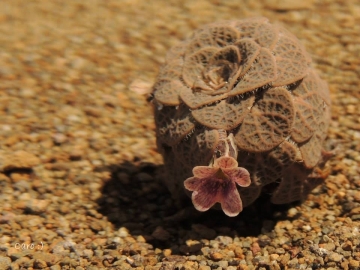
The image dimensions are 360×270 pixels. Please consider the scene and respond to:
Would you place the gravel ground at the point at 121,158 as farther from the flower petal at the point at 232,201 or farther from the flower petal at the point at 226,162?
the flower petal at the point at 226,162

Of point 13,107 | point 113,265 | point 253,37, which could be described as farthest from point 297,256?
point 13,107

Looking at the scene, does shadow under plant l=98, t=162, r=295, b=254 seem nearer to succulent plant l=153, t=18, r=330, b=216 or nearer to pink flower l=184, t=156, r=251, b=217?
succulent plant l=153, t=18, r=330, b=216

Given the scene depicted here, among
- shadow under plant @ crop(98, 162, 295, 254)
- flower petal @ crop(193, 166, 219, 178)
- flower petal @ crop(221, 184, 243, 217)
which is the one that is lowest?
shadow under plant @ crop(98, 162, 295, 254)

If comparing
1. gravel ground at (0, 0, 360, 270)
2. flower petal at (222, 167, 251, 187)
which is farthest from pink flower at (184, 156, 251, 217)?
gravel ground at (0, 0, 360, 270)

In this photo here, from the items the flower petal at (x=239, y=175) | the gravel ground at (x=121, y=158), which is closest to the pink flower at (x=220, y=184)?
the flower petal at (x=239, y=175)

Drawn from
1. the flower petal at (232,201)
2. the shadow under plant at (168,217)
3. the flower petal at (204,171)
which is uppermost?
the flower petal at (204,171)

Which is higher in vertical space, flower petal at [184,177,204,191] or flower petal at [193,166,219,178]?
flower petal at [193,166,219,178]

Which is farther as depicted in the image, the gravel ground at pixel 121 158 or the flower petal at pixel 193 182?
the gravel ground at pixel 121 158
